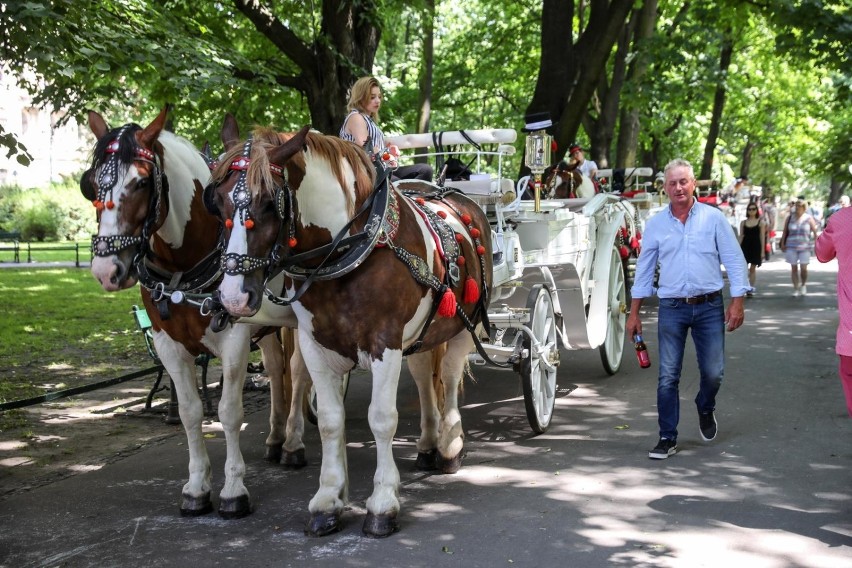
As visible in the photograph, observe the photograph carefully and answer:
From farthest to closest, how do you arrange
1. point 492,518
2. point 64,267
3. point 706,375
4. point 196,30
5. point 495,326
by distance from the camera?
point 64,267, point 196,30, point 495,326, point 706,375, point 492,518

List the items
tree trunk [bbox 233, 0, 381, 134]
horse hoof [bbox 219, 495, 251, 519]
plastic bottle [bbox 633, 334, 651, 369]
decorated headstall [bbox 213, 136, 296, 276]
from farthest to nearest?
1. tree trunk [bbox 233, 0, 381, 134]
2. plastic bottle [bbox 633, 334, 651, 369]
3. horse hoof [bbox 219, 495, 251, 519]
4. decorated headstall [bbox 213, 136, 296, 276]

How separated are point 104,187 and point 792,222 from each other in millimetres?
15751

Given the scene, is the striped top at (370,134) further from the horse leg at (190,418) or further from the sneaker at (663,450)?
the sneaker at (663,450)

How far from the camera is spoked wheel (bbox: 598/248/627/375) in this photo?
384 inches

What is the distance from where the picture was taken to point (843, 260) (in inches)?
199

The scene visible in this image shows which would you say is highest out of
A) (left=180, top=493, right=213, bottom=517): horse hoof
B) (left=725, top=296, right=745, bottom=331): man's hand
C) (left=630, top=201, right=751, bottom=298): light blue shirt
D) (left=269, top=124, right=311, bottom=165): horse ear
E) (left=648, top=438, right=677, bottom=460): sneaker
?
(left=269, top=124, right=311, bottom=165): horse ear

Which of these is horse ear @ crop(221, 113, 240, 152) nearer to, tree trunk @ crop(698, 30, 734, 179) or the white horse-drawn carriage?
the white horse-drawn carriage

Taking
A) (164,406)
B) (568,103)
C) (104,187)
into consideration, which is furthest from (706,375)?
(568,103)

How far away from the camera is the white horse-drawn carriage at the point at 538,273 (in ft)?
23.9

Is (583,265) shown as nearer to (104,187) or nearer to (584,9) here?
(104,187)

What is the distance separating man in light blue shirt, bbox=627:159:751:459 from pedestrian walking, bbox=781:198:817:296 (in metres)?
11.4

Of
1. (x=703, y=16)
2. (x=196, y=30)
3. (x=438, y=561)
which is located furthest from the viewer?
(x=703, y=16)

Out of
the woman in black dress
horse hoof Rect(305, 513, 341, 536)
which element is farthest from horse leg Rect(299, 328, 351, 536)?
the woman in black dress

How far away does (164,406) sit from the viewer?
29.1 feet
